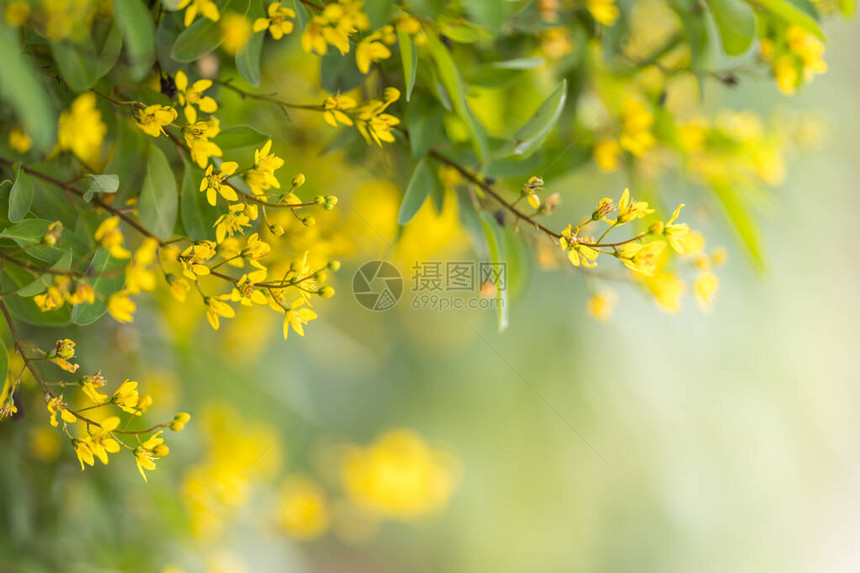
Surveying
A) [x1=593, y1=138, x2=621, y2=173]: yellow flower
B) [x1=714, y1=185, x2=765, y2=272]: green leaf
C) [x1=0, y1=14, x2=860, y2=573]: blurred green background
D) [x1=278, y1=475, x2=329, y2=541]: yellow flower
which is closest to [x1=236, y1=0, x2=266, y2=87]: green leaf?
[x1=593, y1=138, x2=621, y2=173]: yellow flower

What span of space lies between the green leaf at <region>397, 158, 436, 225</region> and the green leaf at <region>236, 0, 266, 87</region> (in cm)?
10

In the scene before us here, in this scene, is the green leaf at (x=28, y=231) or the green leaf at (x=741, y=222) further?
the green leaf at (x=741, y=222)

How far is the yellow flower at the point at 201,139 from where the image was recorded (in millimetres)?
299

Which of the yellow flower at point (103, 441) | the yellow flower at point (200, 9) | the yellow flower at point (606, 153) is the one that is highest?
the yellow flower at point (200, 9)

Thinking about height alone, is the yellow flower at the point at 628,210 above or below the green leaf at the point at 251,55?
below

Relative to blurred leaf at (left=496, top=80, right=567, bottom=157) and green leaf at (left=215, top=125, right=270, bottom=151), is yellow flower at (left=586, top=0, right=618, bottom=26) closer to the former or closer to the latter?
blurred leaf at (left=496, top=80, right=567, bottom=157)

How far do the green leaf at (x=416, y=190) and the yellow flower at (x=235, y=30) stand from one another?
12 cm

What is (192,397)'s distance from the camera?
2.10 ft

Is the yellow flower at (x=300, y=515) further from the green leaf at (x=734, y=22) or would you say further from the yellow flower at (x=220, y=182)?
the green leaf at (x=734, y=22)

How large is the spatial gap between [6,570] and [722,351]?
1046 millimetres

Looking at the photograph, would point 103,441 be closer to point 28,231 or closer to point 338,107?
point 28,231

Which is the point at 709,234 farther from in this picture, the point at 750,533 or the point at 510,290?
the point at 510,290

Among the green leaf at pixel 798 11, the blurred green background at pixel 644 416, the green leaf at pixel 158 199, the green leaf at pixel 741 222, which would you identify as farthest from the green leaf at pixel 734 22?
the blurred green background at pixel 644 416

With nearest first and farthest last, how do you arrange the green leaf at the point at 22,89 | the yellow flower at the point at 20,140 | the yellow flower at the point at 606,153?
the green leaf at the point at 22,89 → the yellow flower at the point at 20,140 → the yellow flower at the point at 606,153
